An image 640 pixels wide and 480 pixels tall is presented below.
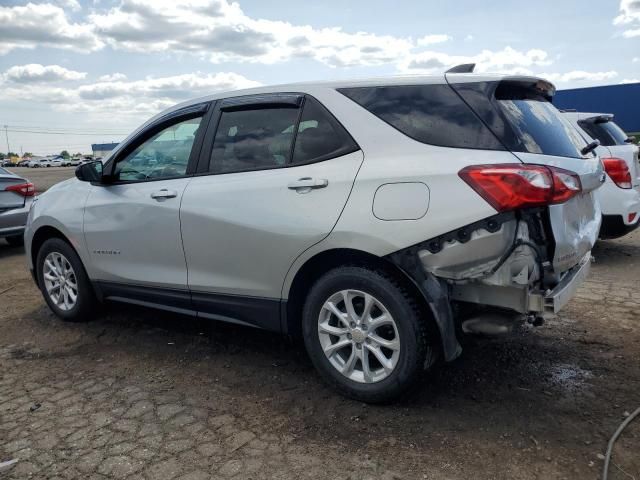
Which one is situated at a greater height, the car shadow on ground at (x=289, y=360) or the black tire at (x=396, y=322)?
the black tire at (x=396, y=322)

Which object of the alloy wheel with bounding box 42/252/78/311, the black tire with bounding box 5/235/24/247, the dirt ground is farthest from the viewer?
the black tire with bounding box 5/235/24/247

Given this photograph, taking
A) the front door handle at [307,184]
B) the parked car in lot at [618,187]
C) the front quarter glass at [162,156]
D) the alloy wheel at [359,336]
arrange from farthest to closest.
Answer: the parked car in lot at [618,187]
the front quarter glass at [162,156]
the front door handle at [307,184]
the alloy wheel at [359,336]

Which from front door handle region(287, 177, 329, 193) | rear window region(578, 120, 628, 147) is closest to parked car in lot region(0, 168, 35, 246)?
front door handle region(287, 177, 329, 193)

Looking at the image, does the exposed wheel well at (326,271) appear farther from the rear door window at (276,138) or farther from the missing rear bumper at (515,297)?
the rear door window at (276,138)

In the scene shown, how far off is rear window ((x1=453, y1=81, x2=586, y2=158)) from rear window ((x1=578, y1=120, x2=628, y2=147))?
Result: 3765 millimetres

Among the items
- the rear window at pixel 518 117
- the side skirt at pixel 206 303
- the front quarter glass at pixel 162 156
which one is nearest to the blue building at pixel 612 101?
the rear window at pixel 518 117

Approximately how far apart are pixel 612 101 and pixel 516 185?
109 feet

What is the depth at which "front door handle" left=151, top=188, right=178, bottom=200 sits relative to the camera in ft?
12.7

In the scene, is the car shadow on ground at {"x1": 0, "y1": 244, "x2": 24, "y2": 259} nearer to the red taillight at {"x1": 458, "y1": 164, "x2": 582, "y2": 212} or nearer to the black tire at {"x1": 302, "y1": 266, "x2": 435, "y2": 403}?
the black tire at {"x1": 302, "y1": 266, "x2": 435, "y2": 403}

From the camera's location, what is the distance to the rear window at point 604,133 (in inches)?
260

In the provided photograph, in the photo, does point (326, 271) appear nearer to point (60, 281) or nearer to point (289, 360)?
point (289, 360)

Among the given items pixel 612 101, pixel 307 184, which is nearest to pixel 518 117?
pixel 307 184

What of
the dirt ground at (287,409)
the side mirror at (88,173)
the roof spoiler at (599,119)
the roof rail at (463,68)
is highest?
the roof rail at (463,68)

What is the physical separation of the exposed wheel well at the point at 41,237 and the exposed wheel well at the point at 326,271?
238 cm
